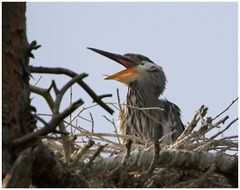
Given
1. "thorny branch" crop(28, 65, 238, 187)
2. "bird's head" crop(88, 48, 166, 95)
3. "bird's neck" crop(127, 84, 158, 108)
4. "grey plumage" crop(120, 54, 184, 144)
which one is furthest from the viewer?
"bird's head" crop(88, 48, 166, 95)

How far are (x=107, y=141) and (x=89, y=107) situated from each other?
25 centimetres

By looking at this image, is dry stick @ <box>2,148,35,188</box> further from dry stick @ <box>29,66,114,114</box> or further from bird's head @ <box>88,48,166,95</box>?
bird's head @ <box>88,48,166,95</box>

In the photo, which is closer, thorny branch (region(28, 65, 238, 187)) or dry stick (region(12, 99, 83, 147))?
dry stick (region(12, 99, 83, 147))

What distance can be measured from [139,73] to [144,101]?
12.7 inches

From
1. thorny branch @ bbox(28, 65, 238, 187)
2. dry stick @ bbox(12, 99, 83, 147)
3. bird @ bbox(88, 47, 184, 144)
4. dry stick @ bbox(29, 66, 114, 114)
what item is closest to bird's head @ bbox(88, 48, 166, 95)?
bird @ bbox(88, 47, 184, 144)

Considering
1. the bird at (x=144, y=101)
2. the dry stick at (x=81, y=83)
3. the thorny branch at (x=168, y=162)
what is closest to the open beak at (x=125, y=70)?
the bird at (x=144, y=101)

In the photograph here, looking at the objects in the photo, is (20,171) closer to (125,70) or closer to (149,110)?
(149,110)

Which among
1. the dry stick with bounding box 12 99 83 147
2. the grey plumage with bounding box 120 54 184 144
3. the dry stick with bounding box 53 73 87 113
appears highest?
the dry stick with bounding box 53 73 87 113

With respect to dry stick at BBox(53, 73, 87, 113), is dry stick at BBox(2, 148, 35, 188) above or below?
below

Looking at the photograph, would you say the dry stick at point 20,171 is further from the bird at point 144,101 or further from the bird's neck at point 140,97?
the bird's neck at point 140,97

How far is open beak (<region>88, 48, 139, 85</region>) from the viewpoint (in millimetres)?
5450

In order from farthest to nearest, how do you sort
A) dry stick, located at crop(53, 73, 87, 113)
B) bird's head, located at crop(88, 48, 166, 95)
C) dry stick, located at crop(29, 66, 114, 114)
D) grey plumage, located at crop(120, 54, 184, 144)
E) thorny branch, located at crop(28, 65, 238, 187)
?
1. bird's head, located at crop(88, 48, 166, 95)
2. grey plumage, located at crop(120, 54, 184, 144)
3. thorny branch, located at crop(28, 65, 238, 187)
4. dry stick, located at crop(29, 66, 114, 114)
5. dry stick, located at crop(53, 73, 87, 113)

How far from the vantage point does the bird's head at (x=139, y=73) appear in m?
5.57

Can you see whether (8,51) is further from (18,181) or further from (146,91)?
(146,91)
